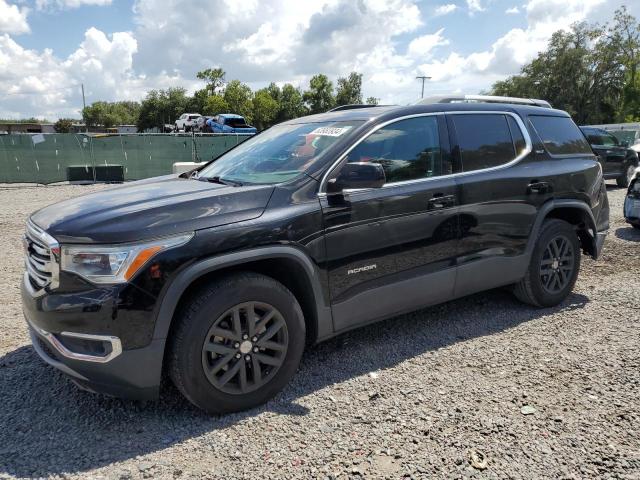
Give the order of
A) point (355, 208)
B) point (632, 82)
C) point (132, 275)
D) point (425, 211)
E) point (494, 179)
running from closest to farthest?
point (132, 275) → point (355, 208) → point (425, 211) → point (494, 179) → point (632, 82)

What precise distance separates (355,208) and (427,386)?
1.27 metres

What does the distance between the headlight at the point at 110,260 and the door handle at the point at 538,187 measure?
3178 mm

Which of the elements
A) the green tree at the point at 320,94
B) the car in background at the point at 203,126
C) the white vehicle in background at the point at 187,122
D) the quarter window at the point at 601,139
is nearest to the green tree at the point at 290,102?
the green tree at the point at 320,94

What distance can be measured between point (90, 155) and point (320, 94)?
5462 cm

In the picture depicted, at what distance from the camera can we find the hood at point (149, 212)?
2.64 metres

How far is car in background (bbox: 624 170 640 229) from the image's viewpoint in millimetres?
7859

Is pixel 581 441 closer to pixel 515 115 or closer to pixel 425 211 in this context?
pixel 425 211

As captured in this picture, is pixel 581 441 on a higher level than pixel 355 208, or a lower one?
lower

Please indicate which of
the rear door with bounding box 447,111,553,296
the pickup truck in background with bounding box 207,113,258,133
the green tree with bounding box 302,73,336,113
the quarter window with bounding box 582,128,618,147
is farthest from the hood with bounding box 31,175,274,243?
the green tree with bounding box 302,73,336,113

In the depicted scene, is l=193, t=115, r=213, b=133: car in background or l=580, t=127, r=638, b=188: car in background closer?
l=580, t=127, r=638, b=188: car in background

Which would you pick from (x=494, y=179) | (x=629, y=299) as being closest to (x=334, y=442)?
(x=494, y=179)

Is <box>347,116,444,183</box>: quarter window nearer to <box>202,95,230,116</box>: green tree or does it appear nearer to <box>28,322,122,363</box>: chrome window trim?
<box>28,322,122,363</box>: chrome window trim

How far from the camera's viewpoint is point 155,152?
63.2 feet

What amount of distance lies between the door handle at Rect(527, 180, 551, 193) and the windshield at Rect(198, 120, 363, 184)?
67.8 inches
